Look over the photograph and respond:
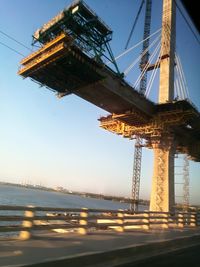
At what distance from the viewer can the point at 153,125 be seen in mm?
45344

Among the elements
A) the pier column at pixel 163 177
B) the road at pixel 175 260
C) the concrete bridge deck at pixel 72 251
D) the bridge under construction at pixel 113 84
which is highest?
the bridge under construction at pixel 113 84

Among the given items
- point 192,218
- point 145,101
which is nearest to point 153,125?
point 145,101

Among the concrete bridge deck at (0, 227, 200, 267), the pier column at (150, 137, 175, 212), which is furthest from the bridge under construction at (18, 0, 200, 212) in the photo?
the concrete bridge deck at (0, 227, 200, 267)

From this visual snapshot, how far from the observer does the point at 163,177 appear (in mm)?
46000

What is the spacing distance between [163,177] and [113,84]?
16.4 m

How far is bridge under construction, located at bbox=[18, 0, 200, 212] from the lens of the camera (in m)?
33.3

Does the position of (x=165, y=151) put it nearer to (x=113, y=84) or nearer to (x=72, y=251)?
(x=113, y=84)

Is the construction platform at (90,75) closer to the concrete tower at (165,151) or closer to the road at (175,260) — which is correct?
the concrete tower at (165,151)

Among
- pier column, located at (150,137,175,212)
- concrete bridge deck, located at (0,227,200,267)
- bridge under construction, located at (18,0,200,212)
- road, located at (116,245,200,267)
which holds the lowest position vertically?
road, located at (116,245,200,267)

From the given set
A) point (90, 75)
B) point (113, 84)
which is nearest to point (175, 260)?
point (90, 75)

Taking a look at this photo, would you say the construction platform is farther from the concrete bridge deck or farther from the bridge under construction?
the concrete bridge deck

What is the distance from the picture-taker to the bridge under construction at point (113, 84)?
33281 millimetres

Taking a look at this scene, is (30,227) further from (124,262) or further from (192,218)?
(192,218)

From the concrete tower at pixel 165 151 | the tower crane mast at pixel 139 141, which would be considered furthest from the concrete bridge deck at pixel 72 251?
the tower crane mast at pixel 139 141
